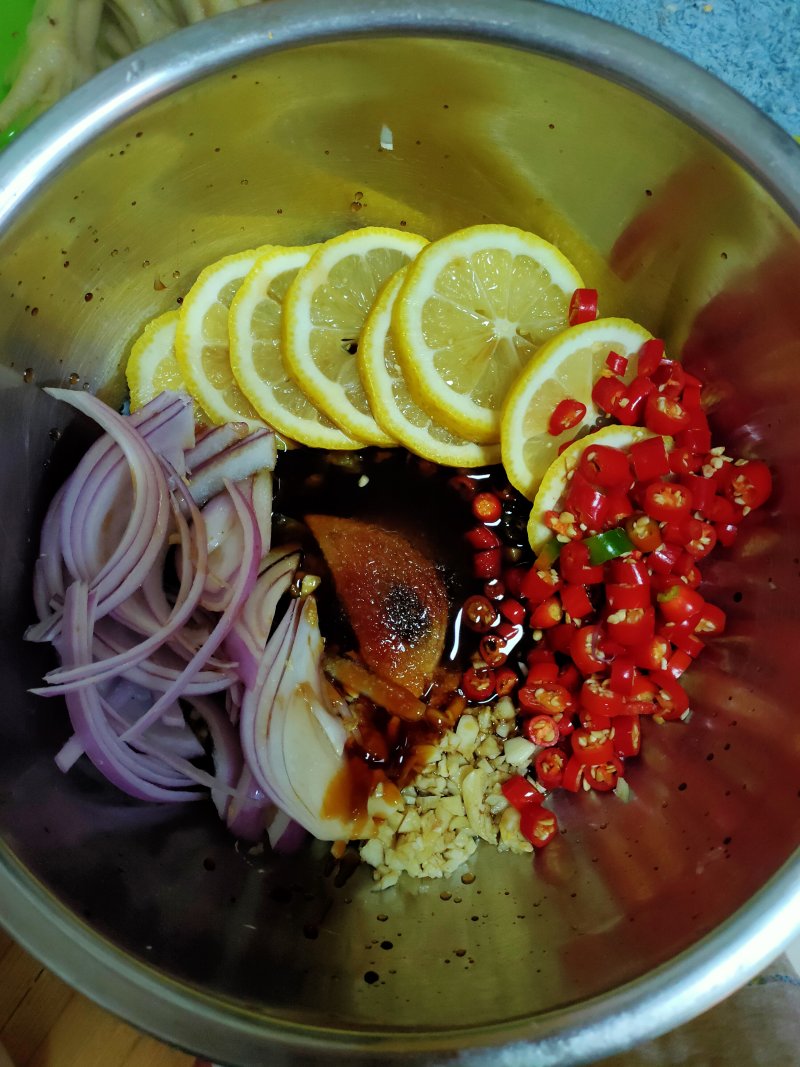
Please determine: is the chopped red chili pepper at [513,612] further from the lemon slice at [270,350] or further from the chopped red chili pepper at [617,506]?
the lemon slice at [270,350]

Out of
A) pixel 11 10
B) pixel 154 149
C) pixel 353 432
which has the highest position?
pixel 11 10

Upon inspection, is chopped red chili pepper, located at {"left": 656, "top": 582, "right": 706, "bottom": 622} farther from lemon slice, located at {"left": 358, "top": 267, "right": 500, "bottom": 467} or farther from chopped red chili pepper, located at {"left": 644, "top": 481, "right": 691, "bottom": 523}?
lemon slice, located at {"left": 358, "top": 267, "right": 500, "bottom": 467}

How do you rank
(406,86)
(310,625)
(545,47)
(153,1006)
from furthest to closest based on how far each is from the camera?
(310,625)
(406,86)
(545,47)
(153,1006)

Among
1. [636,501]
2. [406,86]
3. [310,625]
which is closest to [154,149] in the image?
[406,86]

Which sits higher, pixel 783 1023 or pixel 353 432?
pixel 353 432

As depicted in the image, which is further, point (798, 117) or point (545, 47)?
point (798, 117)

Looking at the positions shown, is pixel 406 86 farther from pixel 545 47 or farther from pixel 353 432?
pixel 353 432

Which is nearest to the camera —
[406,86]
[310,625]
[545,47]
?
[545,47]
